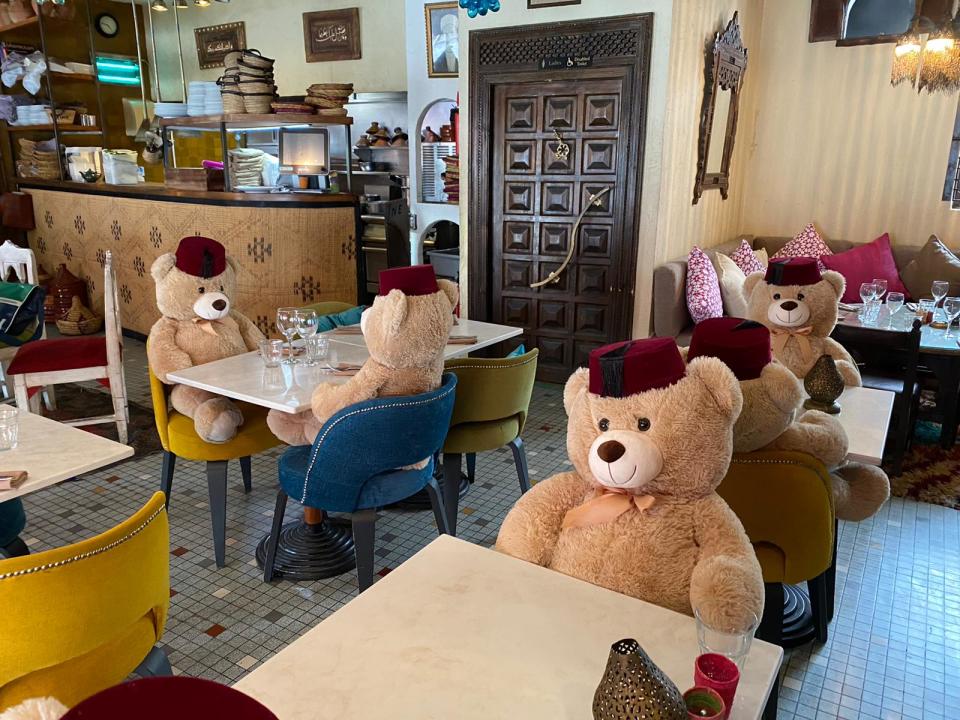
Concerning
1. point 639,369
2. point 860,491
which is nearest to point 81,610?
point 639,369

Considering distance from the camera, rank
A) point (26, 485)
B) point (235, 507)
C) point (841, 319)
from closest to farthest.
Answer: point (26, 485) < point (235, 507) < point (841, 319)

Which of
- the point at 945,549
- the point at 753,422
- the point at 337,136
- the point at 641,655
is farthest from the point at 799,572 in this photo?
the point at 337,136

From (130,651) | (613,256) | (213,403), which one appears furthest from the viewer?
(613,256)

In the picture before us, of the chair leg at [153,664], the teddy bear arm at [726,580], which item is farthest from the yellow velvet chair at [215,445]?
the teddy bear arm at [726,580]

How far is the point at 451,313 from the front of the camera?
2.39 meters

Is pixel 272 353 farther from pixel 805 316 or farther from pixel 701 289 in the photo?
pixel 701 289

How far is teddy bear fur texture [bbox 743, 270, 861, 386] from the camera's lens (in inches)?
106

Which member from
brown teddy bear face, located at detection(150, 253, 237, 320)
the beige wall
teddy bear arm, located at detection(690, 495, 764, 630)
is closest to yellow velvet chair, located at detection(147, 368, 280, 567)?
brown teddy bear face, located at detection(150, 253, 237, 320)

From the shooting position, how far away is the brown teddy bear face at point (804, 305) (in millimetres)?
2680

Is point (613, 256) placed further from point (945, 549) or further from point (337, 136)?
point (337, 136)

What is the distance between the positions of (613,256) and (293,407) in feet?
9.82

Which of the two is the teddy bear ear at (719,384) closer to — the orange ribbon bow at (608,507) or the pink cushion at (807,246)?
the orange ribbon bow at (608,507)

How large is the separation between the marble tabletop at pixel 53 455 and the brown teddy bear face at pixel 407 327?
0.79 m

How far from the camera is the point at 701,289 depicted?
15.5 feet
